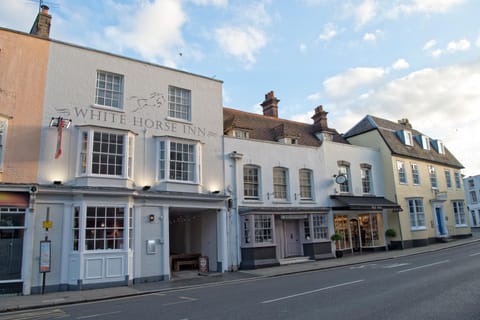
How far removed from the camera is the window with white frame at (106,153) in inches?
587

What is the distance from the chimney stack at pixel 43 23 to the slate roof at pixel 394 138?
74.7 feet

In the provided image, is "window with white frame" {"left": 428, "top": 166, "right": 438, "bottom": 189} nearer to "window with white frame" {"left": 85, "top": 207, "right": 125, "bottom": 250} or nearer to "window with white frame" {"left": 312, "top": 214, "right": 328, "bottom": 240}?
"window with white frame" {"left": 312, "top": 214, "right": 328, "bottom": 240}

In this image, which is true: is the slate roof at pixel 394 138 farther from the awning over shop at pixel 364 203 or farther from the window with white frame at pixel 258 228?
the window with white frame at pixel 258 228

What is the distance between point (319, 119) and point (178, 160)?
13251 millimetres

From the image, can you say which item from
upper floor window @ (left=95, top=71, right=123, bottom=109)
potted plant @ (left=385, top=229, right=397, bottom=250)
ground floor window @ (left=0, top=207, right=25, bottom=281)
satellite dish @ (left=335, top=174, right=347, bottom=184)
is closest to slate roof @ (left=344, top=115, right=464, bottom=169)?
potted plant @ (left=385, top=229, right=397, bottom=250)

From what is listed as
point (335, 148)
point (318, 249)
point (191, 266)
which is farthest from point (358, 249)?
point (191, 266)

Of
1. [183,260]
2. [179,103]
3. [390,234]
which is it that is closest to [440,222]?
[390,234]

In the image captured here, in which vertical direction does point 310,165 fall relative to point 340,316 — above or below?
above

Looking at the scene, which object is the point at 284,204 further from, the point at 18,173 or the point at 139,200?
the point at 18,173

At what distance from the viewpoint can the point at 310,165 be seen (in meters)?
22.8

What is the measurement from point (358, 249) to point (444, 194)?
10506mm

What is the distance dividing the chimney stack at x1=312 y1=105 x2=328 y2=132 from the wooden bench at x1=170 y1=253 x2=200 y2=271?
12.9m

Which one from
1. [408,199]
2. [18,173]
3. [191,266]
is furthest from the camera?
[408,199]

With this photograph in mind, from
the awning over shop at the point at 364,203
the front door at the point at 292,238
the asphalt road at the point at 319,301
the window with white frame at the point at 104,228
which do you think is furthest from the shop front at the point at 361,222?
the window with white frame at the point at 104,228
